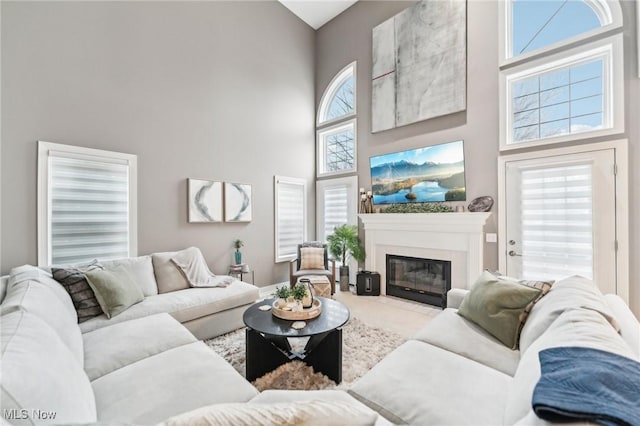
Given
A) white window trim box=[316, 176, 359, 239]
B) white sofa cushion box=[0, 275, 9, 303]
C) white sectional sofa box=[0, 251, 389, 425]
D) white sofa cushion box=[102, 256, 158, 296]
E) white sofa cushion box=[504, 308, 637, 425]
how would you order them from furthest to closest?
1. white window trim box=[316, 176, 359, 239]
2. white sofa cushion box=[102, 256, 158, 296]
3. white sofa cushion box=[0, 275, 9, 303]
4. white sofa cushion box=[504, 308, 637, 425]
5. white sectional sofa box=[0, 251, 389, 425]

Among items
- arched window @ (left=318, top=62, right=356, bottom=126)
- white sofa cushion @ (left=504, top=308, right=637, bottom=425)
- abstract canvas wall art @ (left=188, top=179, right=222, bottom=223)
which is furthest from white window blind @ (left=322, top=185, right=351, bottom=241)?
white sofa cushion @ (left=504, top=308, right=637, bottom=425)

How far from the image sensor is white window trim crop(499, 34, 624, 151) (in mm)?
2650

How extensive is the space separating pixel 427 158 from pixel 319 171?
222 centimetres

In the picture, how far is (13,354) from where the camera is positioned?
Answer: 95 cm

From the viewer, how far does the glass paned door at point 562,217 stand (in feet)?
8.89

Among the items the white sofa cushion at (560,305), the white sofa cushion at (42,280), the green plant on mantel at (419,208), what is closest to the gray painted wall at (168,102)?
the white sofa cushion at (42,280)

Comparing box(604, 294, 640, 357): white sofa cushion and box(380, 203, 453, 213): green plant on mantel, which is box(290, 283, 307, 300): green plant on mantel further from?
box(380, 203, 453, 213): green plant on mantel

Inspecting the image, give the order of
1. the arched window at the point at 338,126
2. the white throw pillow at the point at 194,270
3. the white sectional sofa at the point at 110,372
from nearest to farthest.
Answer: the white sectional sofa at the point at 110,372, the white throw pillow at the point at 194,270, the arched window at the point at 338,126

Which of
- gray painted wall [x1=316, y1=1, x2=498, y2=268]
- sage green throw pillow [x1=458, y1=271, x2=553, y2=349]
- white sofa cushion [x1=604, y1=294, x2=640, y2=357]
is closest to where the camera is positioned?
white sofa cushion [x1=604, y1=294, x2=640, y2=357]

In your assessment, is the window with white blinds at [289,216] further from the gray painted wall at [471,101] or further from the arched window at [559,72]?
the arched window at [559,72]

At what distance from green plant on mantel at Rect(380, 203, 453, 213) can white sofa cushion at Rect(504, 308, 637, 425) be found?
260cm

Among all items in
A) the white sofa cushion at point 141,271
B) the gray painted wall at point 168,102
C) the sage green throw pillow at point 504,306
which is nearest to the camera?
the sage green throw pillow at point 504,306

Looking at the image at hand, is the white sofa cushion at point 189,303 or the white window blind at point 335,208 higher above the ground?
the white window blind at point 335,208

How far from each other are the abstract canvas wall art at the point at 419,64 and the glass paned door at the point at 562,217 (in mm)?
1344
